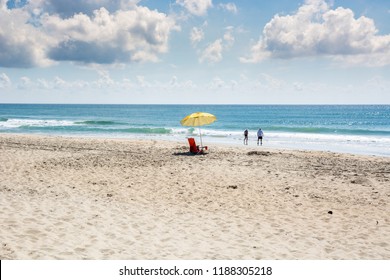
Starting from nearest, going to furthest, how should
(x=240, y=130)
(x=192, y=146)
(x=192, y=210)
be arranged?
(x=192, y=210) → (x=192, y=146) → (x=240, y=130)

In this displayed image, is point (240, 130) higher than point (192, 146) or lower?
lower

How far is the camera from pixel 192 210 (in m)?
8.13

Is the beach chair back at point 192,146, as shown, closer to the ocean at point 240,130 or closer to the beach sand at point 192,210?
the beach sand at point 192,210

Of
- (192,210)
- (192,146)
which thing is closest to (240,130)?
(192,146)

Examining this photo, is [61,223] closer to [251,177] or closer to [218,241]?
[218,241]

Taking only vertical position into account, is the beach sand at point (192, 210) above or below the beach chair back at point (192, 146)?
below

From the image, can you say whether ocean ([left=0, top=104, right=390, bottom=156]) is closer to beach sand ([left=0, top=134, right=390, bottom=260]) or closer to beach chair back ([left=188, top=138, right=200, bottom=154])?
beach chair back ([left=188, top=138, right=200, bottom=154])

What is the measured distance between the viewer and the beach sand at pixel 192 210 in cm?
580

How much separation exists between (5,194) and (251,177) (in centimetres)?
762

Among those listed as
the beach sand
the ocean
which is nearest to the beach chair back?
the beach sand

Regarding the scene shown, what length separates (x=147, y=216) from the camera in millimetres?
7578

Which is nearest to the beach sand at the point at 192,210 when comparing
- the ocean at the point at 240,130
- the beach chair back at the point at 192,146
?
the beach chair back at the point at 192,146

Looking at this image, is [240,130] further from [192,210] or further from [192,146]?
[192,210]

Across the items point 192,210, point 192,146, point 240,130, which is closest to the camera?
point 192,210
